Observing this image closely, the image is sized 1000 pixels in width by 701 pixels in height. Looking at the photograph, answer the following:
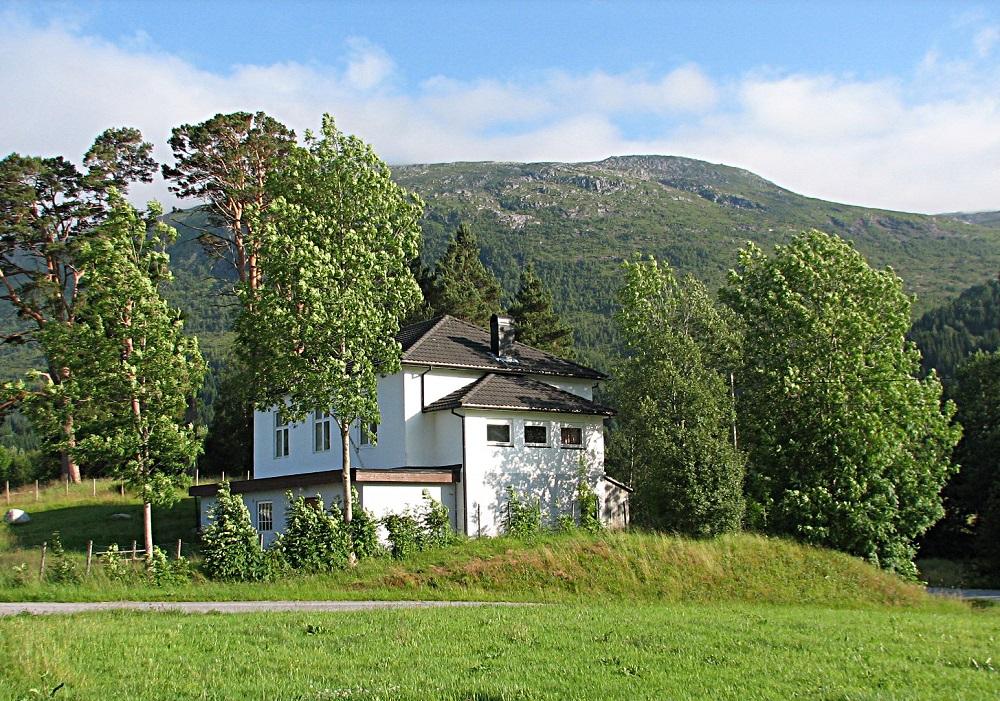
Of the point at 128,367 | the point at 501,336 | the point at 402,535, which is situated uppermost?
the point at 501,336

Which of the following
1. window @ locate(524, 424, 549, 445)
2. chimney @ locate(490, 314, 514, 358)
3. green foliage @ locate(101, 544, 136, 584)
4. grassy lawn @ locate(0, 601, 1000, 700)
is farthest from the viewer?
chimney @ locate(490, 314, 514, 358)

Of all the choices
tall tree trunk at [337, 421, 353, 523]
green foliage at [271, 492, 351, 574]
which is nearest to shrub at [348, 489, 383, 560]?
tall tree trunk at [337, 421, 353, 523]

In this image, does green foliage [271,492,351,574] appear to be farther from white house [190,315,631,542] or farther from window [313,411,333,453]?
window [313,411,333,453]

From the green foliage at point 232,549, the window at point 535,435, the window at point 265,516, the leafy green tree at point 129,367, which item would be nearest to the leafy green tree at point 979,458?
the window at point 535,435

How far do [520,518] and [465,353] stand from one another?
24.0 ft

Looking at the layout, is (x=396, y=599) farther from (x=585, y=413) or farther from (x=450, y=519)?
(x=585, y=413)

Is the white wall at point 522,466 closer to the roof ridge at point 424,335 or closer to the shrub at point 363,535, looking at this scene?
the roof ridge at point 424,335

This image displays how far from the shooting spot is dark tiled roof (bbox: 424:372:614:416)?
115ft

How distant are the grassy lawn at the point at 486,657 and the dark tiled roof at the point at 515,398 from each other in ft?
54.9

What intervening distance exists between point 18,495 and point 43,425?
26.1 m

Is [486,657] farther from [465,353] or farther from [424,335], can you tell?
[424,335]

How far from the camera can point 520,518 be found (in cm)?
3400

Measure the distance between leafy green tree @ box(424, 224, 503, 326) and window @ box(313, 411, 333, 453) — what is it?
1045 inches

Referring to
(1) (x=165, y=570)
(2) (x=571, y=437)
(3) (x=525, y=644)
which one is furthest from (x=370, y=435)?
(3) (x=525, y=644)
